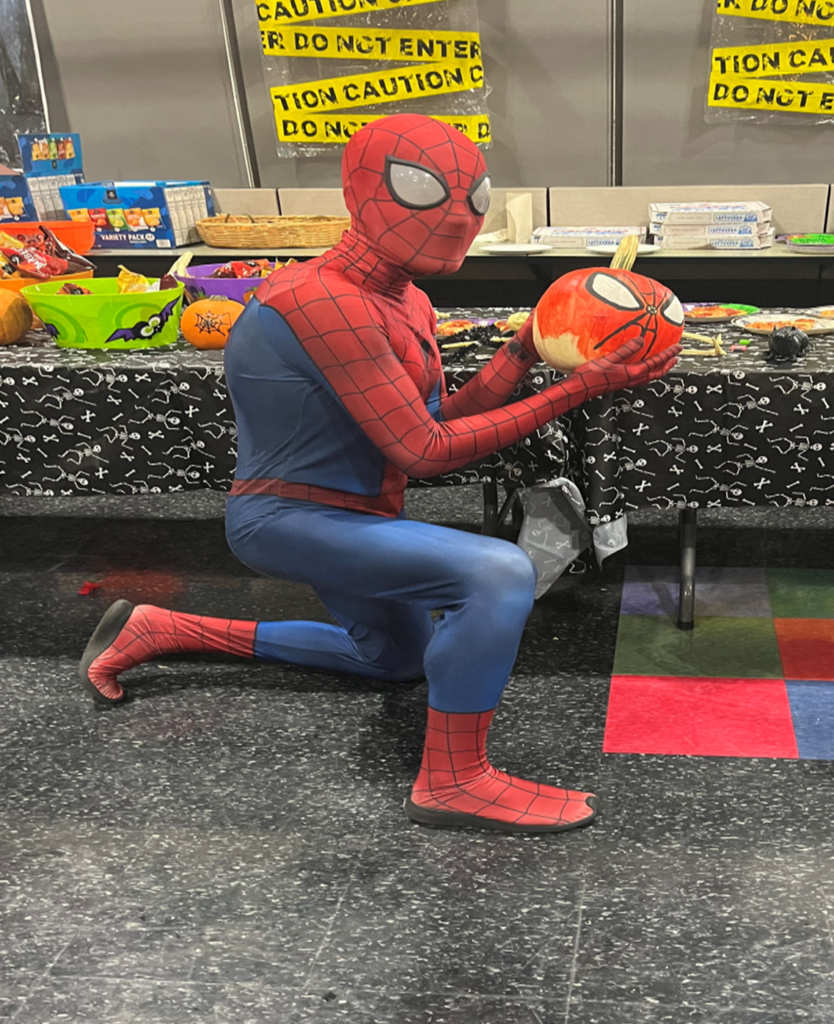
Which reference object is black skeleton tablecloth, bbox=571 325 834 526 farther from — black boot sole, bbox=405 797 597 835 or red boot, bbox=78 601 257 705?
red boot, bbox=78 601 257 705

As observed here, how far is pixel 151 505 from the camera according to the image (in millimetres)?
3668

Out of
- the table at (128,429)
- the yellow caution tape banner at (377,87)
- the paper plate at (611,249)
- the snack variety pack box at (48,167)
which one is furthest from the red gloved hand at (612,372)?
the snack variety pack box at (48,167)

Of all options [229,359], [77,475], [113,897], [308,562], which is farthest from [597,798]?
[77,475]

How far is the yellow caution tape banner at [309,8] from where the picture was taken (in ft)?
15.1

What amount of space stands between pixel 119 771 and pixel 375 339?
107cm

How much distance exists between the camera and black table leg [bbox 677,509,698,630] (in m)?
2.56

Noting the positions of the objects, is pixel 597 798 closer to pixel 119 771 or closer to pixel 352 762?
pixel 352 762

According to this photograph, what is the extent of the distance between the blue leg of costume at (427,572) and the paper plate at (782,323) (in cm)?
107

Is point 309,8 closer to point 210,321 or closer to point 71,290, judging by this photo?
point 71,290

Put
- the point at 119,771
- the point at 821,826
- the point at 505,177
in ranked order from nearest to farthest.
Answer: the point at 821,826 < the point at 119,771 < the point at 505,177

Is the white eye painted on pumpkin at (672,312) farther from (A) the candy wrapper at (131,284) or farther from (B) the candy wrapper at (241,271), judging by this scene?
(A) the candy wrapper at (131,284)

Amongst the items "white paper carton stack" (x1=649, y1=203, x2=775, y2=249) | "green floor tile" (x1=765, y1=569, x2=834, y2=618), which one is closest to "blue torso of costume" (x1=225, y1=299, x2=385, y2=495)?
"green floor tile" (x1=765, y1=569, x2=834, y2=618)

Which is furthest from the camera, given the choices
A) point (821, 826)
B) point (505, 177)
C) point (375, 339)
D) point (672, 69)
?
point (505, 177)

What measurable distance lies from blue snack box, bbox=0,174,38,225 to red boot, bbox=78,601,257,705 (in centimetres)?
267
